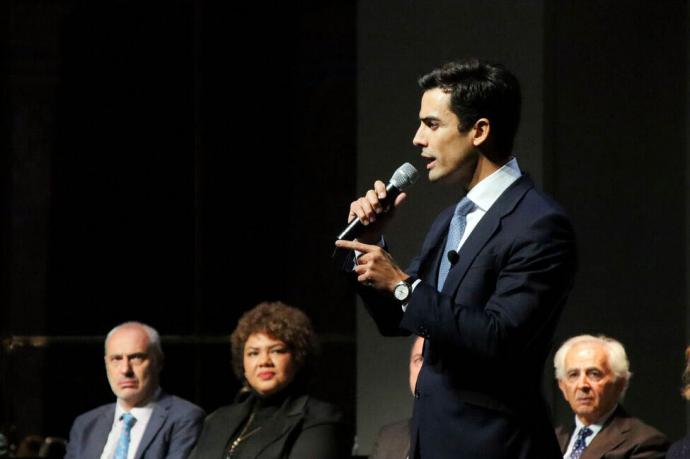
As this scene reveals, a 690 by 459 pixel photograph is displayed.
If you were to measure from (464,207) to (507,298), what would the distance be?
0.27 meters

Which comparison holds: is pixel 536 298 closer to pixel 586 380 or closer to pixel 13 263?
pixel 586 380

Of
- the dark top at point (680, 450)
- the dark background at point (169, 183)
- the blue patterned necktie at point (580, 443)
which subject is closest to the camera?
the dark top at point (680, 450)

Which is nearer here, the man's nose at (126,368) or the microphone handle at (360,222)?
the microphone handle at (360,222)

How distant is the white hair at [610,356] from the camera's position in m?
4.21

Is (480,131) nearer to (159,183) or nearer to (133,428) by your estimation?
(133,428)

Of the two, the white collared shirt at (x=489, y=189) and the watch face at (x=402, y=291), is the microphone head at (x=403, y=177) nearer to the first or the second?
the white collared shirt at (x=489, y=189)

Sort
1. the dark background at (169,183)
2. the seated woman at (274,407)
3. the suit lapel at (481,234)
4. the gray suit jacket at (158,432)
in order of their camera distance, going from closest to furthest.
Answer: the suit lapel at (481,234)
the seated woman at (274,407)
the gray suit jacket at (158,432)
the dark background at (169,183)

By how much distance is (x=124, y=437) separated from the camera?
4531 mm

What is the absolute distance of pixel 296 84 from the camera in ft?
20.2

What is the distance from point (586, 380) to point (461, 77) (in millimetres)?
2003

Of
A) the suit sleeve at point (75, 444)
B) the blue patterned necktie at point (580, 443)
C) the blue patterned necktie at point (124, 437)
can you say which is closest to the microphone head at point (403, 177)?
the blue patterned necktie at point (580, 443)

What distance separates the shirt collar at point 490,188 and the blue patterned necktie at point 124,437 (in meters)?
2.45

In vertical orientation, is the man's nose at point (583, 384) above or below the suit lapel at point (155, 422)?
above

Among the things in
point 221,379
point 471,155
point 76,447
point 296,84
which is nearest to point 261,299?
point 221,379
